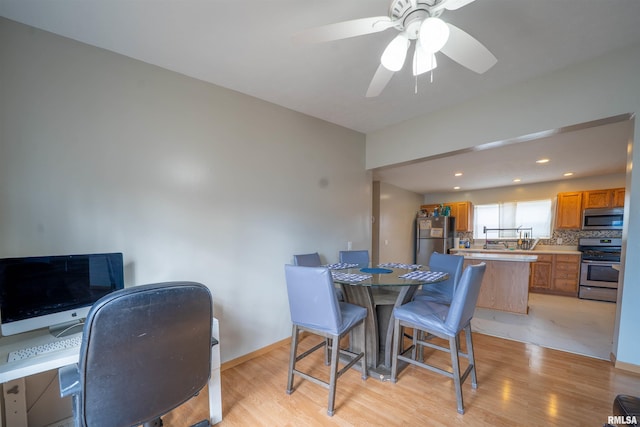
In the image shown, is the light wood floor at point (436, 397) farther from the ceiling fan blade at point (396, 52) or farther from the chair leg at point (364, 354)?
the ceiling fan blade at point (396, 52)

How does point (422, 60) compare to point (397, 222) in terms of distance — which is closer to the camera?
point (422, 60)

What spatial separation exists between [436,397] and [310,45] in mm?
2768

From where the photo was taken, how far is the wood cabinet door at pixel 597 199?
Answer: 14.9 feet

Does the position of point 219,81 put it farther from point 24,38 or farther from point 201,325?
point 201,325

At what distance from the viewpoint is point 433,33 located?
1.13 meters

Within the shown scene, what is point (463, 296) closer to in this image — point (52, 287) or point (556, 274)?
point (52, 287)

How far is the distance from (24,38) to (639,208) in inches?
180

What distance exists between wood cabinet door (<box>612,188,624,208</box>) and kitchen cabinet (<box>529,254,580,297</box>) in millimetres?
1117

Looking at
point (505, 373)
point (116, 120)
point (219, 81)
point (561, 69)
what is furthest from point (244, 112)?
point (505, 373)

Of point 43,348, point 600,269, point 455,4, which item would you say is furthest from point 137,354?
point 600,269

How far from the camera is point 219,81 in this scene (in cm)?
226

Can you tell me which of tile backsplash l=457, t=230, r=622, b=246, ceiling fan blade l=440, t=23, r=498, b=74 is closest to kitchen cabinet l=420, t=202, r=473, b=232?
tile backsplash l=457, t=230, r=622, b=246

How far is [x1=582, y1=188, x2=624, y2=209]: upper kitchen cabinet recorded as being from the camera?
4.46 m

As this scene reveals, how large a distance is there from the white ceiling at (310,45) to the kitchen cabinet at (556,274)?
14.4 feet
